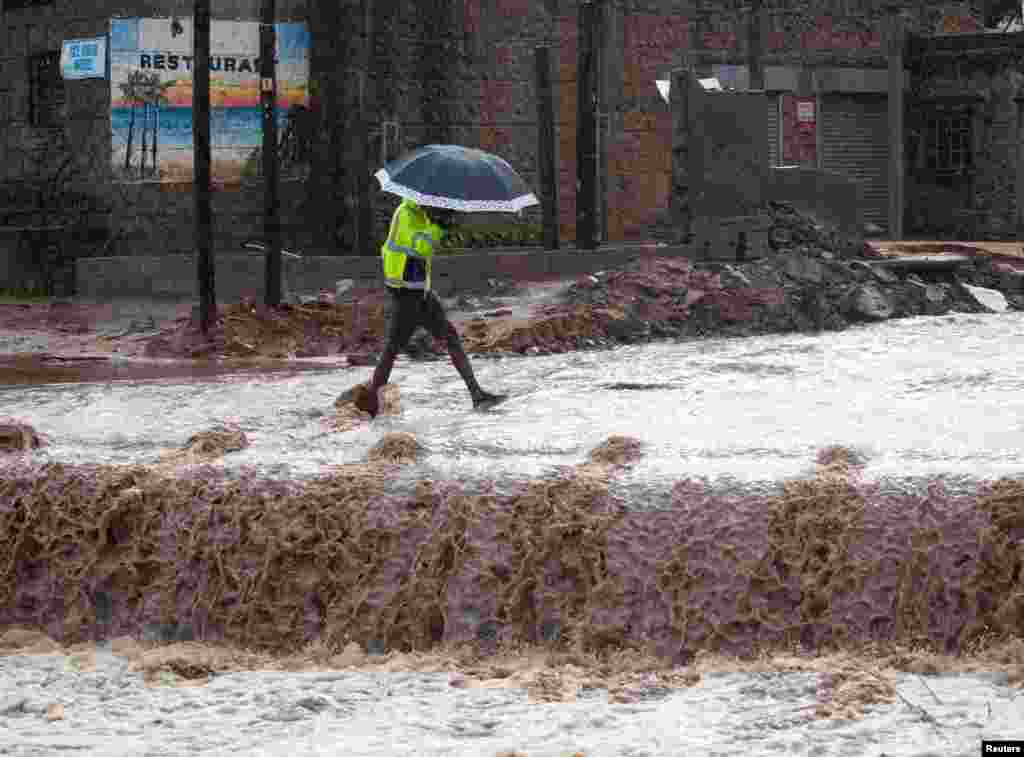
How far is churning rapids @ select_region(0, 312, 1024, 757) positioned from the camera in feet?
21.6

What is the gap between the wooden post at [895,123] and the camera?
97.2 ft

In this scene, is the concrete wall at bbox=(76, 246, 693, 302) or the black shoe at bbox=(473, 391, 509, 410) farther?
the concrete wall at bbox=(76, 246, 693, 302)

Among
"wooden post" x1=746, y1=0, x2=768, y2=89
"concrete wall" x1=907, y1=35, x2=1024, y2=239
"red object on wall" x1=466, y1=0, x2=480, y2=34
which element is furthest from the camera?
"concrete wall" x1=907, y1=35, x2=1024, y2=239

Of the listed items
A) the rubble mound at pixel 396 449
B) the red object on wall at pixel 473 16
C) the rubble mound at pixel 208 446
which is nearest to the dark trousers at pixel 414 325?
the rubble mound at pixel 208 446

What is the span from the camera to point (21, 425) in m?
9.71

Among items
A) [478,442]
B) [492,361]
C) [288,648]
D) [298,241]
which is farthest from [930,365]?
[298,241]

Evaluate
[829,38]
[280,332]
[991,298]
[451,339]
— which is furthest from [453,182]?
[829,38]

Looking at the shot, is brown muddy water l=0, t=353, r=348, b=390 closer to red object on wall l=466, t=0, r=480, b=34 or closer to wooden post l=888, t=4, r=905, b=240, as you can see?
red object on wall l=466, t=0, r=480, b=34

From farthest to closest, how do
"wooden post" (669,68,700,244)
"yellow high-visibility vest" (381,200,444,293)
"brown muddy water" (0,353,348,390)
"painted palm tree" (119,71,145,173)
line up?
"painted palm tree" (119,71,145,173) → "wooden post" (669,68,700,244) → "brown muddy water" (0,353,348,390) → "yellow high-visibility vest" (381,200,444,293)

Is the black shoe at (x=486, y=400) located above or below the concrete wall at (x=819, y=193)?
below

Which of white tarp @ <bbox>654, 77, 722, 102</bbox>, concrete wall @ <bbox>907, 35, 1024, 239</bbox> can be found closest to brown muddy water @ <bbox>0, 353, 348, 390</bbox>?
white tarp @ <bbox>654, 77, 722, 102</bbox>

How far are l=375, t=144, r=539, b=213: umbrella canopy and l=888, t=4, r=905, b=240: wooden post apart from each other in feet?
67.3

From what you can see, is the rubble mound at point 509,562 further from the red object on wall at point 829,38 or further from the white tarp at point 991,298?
the red object on wall at point 829,38

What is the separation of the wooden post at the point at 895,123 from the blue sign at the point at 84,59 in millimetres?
13697
